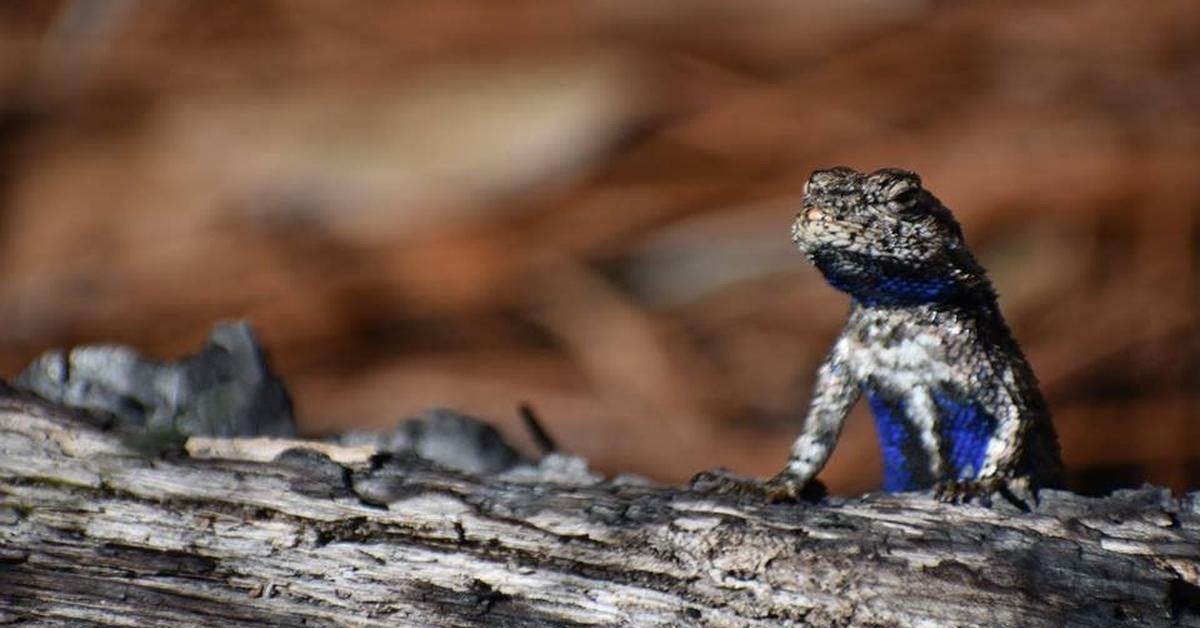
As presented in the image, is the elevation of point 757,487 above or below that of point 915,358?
below

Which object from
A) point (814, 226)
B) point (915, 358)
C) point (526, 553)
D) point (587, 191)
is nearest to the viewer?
point (526, 553)

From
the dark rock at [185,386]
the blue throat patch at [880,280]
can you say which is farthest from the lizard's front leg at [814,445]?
the dark rock at [185,386]

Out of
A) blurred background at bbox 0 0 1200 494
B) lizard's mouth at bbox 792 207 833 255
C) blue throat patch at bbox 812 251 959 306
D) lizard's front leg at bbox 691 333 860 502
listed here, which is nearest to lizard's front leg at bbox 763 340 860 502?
lizard's front leg at bbox 691 333 860 502

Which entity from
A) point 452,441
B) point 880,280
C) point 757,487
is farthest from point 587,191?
point 757,487

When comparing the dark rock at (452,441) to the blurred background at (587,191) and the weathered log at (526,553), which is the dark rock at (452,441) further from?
the blurred background at (587,191)

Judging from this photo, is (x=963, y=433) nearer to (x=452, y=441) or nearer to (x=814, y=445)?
(x=814, y=445)

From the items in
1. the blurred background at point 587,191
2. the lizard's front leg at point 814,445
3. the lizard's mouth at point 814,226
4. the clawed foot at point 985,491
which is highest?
the blurred background at point 587,191

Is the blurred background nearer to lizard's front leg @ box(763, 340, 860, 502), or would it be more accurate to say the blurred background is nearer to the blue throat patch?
lizard's front leg @ box(763, 340, 860, 502)

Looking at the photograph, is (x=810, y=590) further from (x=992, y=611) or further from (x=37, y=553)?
(x=37, y=553)
